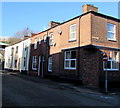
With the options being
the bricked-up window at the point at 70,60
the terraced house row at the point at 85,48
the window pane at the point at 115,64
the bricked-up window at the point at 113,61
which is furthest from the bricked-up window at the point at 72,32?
the window pane at the point at 115,64

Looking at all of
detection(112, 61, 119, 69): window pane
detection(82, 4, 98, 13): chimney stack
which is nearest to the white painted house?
detection(82, 4, 98, 13): chimney stack

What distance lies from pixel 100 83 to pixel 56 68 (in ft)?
20.4

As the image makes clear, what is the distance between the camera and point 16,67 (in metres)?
31.3

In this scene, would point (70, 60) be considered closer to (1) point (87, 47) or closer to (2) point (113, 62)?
(1) point (87, 47)

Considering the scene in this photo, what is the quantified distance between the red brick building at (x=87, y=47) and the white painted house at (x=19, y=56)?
8.80 m

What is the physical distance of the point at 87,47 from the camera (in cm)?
1395

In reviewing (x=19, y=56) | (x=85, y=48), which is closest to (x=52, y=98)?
(x=85, y=48)

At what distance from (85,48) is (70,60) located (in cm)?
254

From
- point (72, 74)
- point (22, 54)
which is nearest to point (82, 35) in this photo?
point (72, 74)

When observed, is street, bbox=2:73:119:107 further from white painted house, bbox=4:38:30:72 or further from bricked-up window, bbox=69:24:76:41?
white painted house, bbox=4:38:30:72

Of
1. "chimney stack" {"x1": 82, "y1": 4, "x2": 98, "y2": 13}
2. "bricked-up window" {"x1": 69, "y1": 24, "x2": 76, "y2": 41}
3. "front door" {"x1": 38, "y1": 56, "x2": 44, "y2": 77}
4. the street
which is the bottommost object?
the street

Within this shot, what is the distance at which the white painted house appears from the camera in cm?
2683

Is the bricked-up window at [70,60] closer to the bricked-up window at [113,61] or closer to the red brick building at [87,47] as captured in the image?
the red brick building at [87,47]

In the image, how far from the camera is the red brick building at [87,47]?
14.2 meters
